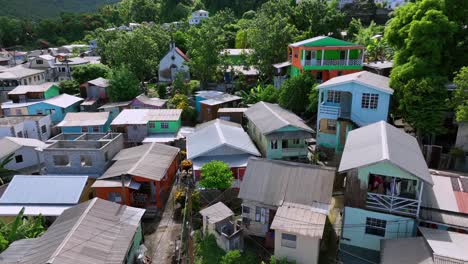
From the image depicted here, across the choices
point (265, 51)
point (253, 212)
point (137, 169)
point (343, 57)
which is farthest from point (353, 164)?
point (265, 51)

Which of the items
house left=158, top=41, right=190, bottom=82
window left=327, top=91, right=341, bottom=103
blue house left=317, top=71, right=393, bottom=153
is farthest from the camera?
house left=158, top=41, right=190, bottom=82

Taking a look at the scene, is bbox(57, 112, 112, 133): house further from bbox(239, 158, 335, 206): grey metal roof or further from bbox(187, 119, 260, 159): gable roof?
bbox(239, 158, 335, 206): grey metal roof

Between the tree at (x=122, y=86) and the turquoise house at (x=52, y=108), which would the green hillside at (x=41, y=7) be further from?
the tree at (x=122, y=86)

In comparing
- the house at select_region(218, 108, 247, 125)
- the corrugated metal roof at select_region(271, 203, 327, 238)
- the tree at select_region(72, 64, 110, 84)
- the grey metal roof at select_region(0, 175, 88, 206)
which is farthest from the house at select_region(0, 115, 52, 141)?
the corrugated metal roof at select_region(271, 203, 327, 238)

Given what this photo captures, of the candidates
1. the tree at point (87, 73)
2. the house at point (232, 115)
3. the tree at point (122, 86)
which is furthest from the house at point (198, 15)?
the house at point (232, 115)

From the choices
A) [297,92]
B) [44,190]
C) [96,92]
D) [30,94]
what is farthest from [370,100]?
[30,94]

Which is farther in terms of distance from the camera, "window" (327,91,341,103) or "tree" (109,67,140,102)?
"tree" (109,67,140,102)
